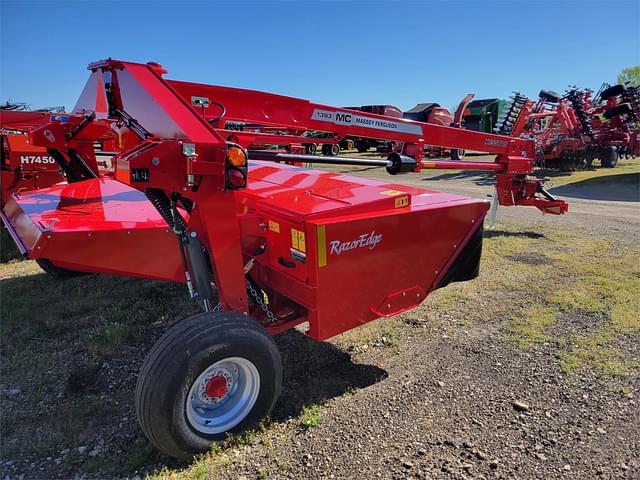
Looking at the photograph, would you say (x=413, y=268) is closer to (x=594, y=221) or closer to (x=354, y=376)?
(x=354, y=376)

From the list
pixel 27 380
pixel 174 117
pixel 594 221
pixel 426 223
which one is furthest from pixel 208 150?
pixel 594 221

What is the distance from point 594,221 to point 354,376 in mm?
6791

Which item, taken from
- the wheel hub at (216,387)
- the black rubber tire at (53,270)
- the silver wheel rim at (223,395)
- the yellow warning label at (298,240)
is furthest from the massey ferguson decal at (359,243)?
the black rubber tire at (53,270)

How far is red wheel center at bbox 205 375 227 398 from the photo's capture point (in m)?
2.32

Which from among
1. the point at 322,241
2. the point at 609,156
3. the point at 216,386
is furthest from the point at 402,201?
the point at 609,156

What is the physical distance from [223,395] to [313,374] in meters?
0.88

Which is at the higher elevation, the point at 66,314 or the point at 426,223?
the point at 426,223

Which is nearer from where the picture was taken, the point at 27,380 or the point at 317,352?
the point at 27,380

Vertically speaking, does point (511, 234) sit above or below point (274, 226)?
below

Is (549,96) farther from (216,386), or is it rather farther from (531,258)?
(216,386)

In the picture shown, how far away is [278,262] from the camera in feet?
9.55

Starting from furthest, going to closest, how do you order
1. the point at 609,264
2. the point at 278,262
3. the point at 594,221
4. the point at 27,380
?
the point at 594,221 → the point at 609,264 → the point at 27,380 → the point at 278,262

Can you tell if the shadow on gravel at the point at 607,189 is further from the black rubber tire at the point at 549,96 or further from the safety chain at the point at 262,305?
the safety chain at the point at 262,305

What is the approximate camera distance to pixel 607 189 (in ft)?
39.9
